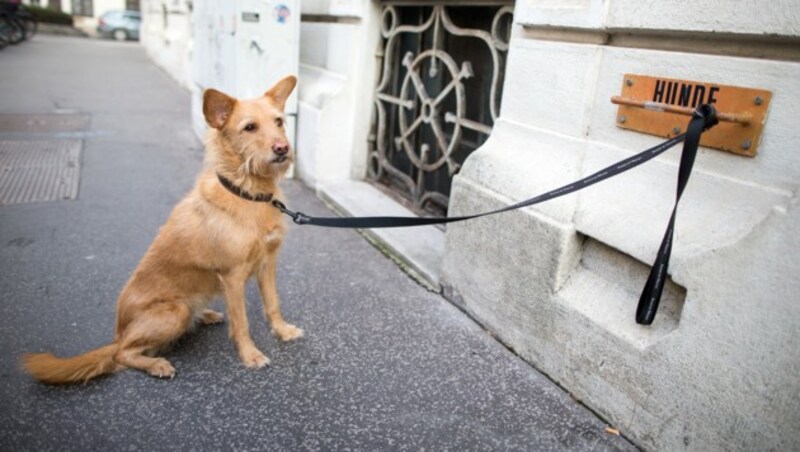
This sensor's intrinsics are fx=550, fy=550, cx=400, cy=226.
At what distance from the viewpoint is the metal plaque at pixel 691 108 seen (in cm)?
211

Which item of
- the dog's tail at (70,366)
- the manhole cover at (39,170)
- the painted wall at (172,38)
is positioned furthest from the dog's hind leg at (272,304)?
the painted wall at (172,38)

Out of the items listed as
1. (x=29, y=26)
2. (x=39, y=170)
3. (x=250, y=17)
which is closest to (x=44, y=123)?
(x=39, y=170)

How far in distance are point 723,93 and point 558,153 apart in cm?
90

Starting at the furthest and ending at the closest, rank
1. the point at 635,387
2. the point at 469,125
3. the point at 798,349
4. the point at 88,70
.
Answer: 1. the point at 88,70
2. the point at 469,125
3. the point at 635,387
4. the point at 798,349

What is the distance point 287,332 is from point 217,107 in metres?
1.39

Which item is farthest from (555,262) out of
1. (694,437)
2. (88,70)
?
(88,70)

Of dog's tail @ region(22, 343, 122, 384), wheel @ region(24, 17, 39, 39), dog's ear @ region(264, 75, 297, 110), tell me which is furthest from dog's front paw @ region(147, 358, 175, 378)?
wheel @ region(24, 17, 39, 39)

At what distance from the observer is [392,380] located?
3.00m

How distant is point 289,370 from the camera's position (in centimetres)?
306

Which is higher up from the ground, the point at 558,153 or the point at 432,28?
the point at 432,28

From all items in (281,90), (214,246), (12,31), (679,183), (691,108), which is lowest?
(214,246)

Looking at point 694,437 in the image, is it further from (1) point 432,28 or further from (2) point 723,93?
(1) point 432,28

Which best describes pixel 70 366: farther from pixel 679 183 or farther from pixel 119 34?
pixel 119 34

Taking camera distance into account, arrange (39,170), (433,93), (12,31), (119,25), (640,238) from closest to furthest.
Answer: (640,238)
(433,93)
(39,170)
(12,31)
(119,25)
